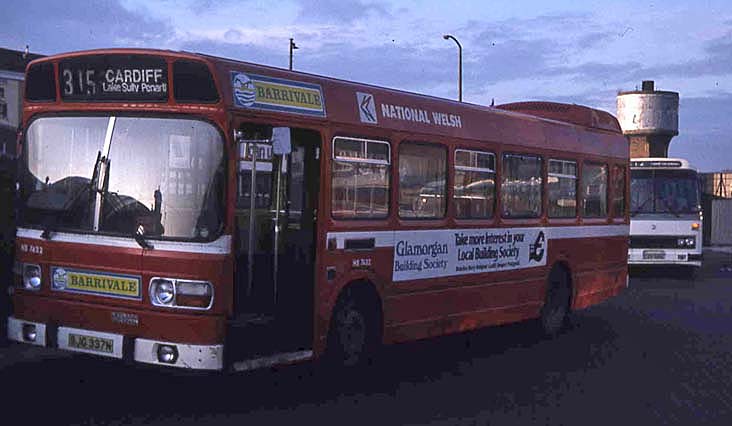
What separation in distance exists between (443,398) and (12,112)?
1027cm

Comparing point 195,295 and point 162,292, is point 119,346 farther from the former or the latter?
point 195,295

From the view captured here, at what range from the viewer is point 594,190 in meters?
15.3

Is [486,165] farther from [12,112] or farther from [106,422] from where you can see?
[12,112]

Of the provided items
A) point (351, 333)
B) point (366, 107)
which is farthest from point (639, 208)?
point (351, 333)

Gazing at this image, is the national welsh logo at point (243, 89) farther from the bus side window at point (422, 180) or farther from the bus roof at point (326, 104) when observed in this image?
the bus side window at point (422, 180)

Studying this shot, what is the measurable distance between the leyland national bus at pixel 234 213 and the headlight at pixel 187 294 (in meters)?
0.01

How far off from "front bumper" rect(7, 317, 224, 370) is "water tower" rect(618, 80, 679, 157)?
44.6 meters

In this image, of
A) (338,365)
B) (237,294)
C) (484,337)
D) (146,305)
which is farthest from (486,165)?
→ (146,305)

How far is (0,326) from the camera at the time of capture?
11.4m

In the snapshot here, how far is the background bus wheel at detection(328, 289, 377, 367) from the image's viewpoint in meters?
9.87

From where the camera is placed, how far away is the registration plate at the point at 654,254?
24.2m

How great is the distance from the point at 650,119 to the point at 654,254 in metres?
27.9

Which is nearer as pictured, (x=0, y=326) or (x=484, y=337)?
(x=0, y=326)

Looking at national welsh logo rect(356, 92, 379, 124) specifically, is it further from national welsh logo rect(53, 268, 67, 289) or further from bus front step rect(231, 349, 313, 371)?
national welsh logo rect(53, 268, 67, 289)
